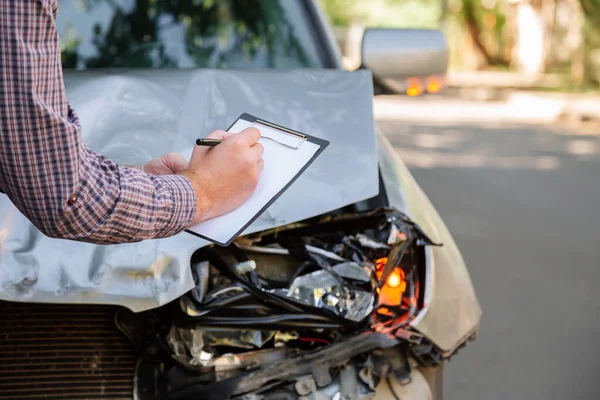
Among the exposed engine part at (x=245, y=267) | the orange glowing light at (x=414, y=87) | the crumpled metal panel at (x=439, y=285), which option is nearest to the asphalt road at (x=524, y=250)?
the orange glowing light at (x=414, y=87)

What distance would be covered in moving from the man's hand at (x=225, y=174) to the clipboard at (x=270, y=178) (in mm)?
19

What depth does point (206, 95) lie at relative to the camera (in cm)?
296

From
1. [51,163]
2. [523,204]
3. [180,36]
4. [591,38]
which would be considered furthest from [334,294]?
[591,38]

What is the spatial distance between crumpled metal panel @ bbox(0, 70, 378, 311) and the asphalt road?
191cm

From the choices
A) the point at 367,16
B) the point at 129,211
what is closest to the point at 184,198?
the point at 129,211

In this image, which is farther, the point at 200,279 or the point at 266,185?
the point at 200,279

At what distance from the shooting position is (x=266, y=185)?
1745 mm

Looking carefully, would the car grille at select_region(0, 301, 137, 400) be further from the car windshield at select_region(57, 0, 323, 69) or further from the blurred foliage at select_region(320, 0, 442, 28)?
the blurred foliage at select_region(320, 0, 442, 28)

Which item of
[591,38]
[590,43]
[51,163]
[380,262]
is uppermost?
[51,163]

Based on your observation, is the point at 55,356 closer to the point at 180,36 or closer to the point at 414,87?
the point at 180,36

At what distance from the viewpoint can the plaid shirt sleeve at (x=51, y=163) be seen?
1.34m

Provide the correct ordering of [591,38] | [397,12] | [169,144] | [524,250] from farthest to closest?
[397,12], [591,38], [524,250], [169,144]

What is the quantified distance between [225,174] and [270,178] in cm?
10

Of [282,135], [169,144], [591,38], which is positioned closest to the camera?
[282,135]
